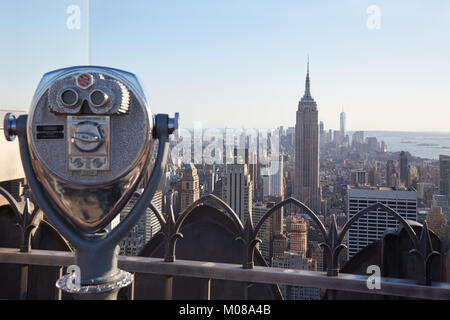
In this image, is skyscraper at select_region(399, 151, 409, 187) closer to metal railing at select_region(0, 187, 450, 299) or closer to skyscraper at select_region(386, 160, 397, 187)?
skyscraper at select_region(386, 160, 397, 187)

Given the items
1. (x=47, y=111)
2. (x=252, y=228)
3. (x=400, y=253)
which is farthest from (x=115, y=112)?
(x=400, y=253)

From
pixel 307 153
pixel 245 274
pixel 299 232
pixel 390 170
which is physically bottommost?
pixel 299 232

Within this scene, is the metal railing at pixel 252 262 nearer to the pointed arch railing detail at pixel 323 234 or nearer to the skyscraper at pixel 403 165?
the pointed arch railing detail at pixel 323 234

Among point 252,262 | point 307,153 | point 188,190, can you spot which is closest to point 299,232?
point 188,190

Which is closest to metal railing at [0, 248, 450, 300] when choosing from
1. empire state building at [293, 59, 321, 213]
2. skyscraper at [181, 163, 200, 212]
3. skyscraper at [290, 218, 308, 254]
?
skyscraper at [181, 163, 200, 212]

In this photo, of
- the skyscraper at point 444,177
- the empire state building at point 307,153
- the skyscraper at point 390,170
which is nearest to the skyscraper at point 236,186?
the skyscraper at point 444,177

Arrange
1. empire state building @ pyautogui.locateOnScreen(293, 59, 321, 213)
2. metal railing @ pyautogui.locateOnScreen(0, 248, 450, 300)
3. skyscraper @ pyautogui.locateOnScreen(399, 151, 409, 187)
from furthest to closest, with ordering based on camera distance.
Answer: empire state building @ pyautogui.locateOnScreen(293, 59, 321, 213), skyscraper @ pyautogui.locateOnScreen(399, 151, 409, 187), metal railing @ pyautogui.locateOnScreen(0, 248, 450, 300)

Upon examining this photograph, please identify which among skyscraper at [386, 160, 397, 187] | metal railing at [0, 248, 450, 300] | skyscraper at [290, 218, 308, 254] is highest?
skyscraper at [386, 160, 397, 187]

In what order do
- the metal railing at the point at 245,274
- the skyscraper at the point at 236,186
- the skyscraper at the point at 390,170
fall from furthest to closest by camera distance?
the skyscraper at the point at 390,170 → the skyscraper at the point at 236,186 → the metal railing at the point at 245,274

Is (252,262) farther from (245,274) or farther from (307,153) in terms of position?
(307,153)

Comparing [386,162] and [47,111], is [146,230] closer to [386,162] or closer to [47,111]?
[47,111]
